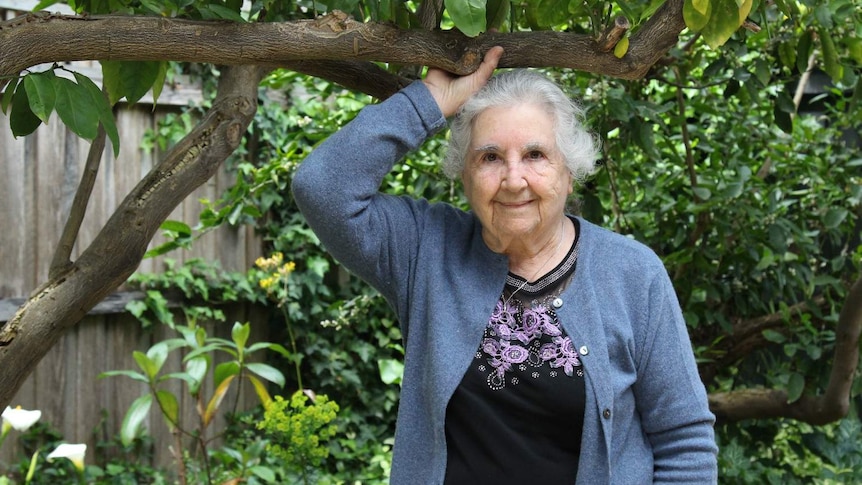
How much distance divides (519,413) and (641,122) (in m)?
1.05

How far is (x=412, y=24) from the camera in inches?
67.5

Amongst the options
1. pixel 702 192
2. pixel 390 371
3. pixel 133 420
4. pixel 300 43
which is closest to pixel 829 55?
pixel 702 192

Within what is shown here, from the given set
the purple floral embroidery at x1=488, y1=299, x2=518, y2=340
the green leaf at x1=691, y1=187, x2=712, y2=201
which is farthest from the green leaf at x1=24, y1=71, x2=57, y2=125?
the green leaf at x1=691, y1=187, x2=712, y2=201

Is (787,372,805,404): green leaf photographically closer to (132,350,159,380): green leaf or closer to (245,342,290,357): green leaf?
(245,342,290,357): green leaf

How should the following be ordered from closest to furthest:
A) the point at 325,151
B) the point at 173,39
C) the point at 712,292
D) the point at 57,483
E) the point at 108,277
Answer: the point at 173,39
the point at 325,151
the point at 108,277
the point at 712,292
the point at 57,483

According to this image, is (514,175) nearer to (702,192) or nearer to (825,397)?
(702,192)

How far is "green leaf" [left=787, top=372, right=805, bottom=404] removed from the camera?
114 inches

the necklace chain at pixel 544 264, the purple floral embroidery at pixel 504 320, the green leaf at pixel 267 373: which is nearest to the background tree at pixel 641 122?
the necklace chain at pixel 544 264

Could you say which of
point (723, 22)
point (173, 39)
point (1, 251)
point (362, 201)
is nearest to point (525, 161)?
point (362, 201)

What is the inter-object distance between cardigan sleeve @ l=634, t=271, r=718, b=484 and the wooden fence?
3.04 metres

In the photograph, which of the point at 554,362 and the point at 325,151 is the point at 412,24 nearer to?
the point at 325,151

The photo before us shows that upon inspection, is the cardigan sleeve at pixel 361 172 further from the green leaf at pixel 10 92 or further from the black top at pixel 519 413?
the green leaf at pixel 10 92

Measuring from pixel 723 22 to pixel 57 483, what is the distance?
3810 millimetres

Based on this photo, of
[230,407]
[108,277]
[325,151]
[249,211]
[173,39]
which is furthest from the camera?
→ [230,407]
